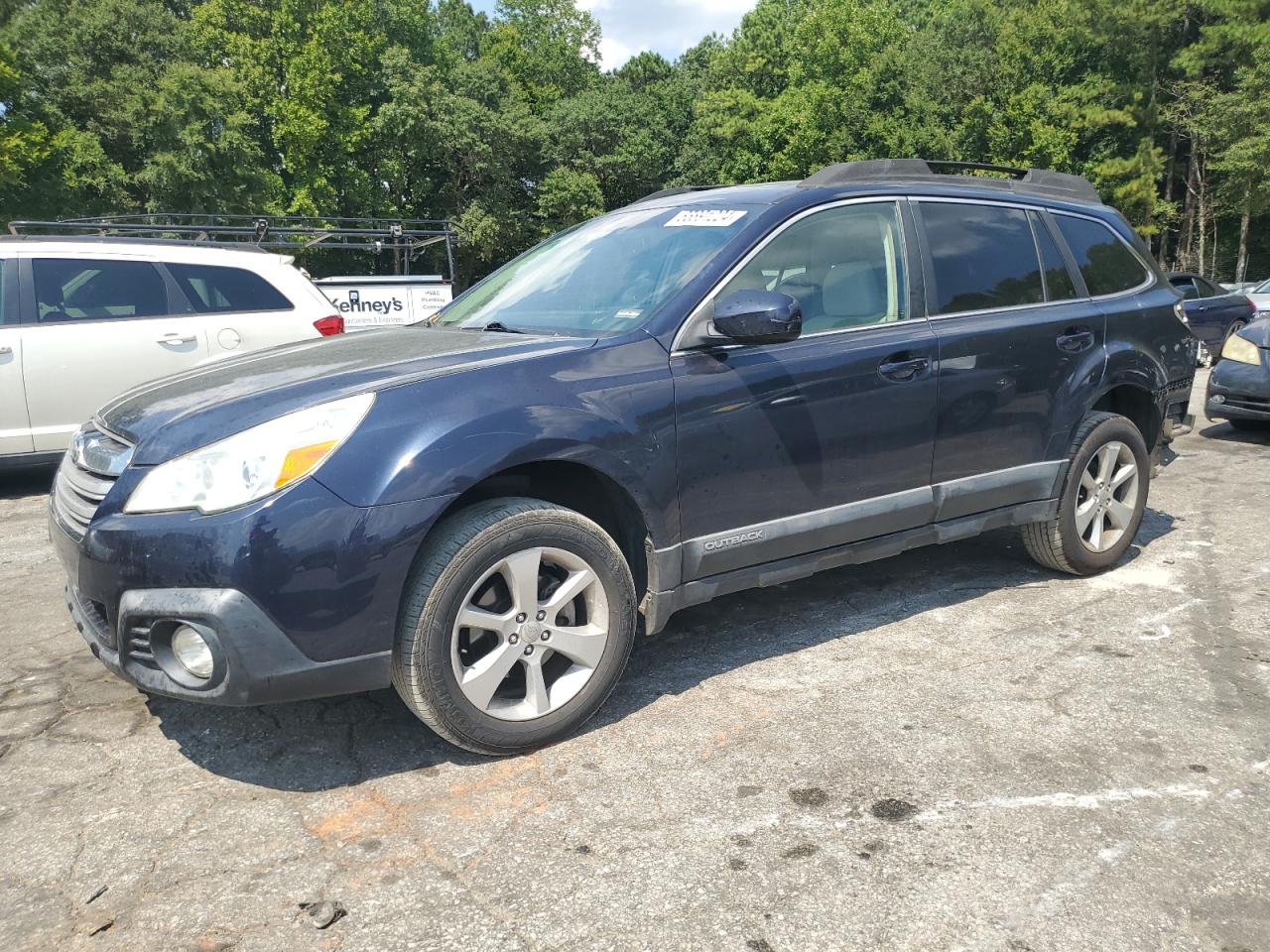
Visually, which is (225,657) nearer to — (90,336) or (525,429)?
(525,429)

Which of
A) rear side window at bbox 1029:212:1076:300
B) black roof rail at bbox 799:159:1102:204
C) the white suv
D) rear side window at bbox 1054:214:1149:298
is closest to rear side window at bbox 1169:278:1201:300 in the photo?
rear side window at bbox 1054:214:1149:298

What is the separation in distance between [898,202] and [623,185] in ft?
150

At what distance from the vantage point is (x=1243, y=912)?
2.25 metres

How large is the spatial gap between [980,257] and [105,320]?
5.68m


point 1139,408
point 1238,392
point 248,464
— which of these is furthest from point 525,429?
point 1238,392

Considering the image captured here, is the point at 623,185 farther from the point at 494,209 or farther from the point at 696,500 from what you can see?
the point at 696,500

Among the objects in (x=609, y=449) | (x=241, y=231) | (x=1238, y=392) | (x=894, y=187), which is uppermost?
(x=241, y=231)

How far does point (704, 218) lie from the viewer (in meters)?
3.76

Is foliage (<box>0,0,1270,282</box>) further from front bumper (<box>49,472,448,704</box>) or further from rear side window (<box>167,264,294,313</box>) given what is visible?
front bumper (<box>49,472,448,704</box>)

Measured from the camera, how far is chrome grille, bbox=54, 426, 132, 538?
2854 millimetres

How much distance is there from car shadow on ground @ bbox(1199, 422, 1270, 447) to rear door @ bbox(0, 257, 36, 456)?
9.27 metres

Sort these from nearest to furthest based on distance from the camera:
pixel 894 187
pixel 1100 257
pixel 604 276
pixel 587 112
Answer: pixel 604 276 < pixel 894 187 < pixel 1100 257 < pixel 587 112

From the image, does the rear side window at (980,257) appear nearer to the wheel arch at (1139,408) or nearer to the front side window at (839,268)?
the front side window at (839,268)

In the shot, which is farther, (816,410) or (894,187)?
(894,187)
